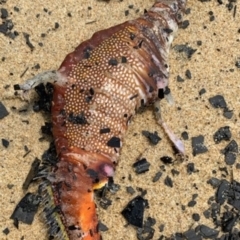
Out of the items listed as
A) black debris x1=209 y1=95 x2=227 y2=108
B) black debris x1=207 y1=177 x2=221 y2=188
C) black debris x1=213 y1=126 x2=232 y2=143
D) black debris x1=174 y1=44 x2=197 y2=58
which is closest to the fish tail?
black debris x1=207 y1=177 x2=221 y2=188

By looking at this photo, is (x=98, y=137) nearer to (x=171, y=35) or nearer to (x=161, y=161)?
(x=161, y=161)

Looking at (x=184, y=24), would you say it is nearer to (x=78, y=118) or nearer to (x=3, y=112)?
(x=78, y=118)

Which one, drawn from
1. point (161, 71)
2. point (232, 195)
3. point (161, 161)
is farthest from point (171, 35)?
point (232, 195)

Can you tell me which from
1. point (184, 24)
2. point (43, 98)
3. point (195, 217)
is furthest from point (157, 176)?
point (184, 24)

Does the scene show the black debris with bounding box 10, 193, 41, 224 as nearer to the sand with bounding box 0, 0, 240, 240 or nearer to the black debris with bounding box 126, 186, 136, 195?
the sand with bounding box 0, 0, 240, 240

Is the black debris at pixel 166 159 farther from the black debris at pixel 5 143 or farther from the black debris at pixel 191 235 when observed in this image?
the black debris at pixel 5 143
